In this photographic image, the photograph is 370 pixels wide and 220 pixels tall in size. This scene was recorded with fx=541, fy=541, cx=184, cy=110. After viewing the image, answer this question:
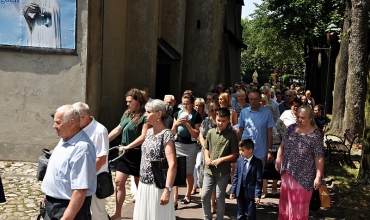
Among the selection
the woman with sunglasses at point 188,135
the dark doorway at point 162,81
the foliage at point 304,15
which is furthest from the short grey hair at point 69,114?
the foliage at point 304,15

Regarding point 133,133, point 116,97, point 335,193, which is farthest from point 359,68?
point 133,133

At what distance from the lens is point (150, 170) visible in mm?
5922

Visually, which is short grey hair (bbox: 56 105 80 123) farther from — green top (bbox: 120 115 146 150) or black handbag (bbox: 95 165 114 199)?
green top (bbox: 120 115 146 150)

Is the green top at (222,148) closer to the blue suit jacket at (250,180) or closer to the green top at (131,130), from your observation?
the blue suit jacket at (250,180)

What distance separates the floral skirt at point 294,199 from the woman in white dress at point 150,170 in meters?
1.74

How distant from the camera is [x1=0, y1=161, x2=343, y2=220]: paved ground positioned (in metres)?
8.05

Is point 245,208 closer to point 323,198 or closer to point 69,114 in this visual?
point 323,198

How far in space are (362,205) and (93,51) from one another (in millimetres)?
6957

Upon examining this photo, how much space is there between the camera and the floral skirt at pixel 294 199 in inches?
269

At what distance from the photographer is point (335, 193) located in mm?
10359

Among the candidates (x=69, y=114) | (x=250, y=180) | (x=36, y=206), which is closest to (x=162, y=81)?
(x=36, y=206)

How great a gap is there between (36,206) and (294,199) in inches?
159

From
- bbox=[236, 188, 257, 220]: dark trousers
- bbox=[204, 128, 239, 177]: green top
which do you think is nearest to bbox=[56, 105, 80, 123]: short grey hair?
bbox=[204, 128, 239, 177]: green top

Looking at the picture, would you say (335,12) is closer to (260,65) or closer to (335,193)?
(335,193)
